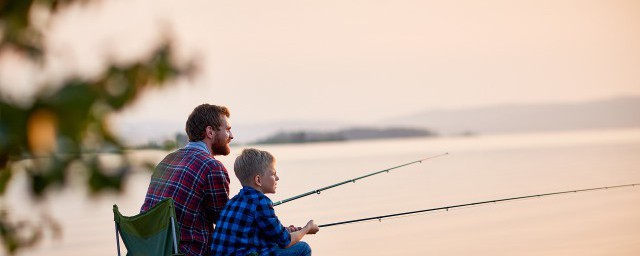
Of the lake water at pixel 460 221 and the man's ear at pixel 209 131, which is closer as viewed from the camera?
the man's ear at pixel 209 131

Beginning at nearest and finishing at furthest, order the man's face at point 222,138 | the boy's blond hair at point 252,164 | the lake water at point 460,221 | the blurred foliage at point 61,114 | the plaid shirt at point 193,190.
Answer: the blurred foliage at point 61,114 → the boy's blond hair at point 252,164 → the plaid shirt at point 193,190 → the man's face at point 222,138 → the lake water at point 460,221

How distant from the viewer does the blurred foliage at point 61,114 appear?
97 cm

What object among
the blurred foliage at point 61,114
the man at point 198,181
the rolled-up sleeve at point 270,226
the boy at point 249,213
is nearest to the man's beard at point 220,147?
the man at point 198,181

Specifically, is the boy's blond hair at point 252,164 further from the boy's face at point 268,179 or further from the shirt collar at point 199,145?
A: the shirt collar at point 199,145

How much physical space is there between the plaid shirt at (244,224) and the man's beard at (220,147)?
12.4 inches

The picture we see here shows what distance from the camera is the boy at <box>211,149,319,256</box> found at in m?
3.53

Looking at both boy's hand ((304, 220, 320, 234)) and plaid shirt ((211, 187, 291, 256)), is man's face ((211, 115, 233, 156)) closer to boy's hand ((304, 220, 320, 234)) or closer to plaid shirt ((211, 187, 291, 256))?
plaid shirt ((211, 187, 291, 256))

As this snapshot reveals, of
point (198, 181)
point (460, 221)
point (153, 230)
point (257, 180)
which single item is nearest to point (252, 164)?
point (257, 180)

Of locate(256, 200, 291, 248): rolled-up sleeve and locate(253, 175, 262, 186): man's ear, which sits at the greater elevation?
locate(253, 175, 262, 186): man's ear

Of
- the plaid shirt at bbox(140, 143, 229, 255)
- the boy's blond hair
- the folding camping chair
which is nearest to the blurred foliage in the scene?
the folding camping chair

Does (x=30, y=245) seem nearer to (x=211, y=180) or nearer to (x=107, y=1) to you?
(x=107, y=1)

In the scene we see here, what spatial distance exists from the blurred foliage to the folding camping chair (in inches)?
90.4

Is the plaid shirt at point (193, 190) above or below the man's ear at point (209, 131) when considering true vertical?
below

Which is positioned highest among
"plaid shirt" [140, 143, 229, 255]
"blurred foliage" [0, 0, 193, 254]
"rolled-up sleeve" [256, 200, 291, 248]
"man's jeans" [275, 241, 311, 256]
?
"plaid shirt" [140, 143, 229, 255]
